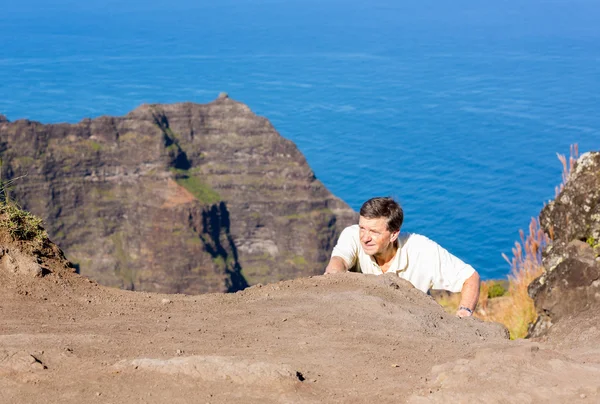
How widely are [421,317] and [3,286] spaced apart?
Result: 13.2 ft

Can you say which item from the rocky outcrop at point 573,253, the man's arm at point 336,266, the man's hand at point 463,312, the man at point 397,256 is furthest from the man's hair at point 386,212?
the rocky outcrop at point 573,253

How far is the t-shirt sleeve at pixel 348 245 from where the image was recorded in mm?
8555

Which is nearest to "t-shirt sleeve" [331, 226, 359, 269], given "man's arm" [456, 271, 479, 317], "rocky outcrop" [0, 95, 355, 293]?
"man's arm" [456, 271, 479, 317]

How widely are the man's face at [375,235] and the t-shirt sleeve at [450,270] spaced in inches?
19.3

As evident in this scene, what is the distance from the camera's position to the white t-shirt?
8.16 meters

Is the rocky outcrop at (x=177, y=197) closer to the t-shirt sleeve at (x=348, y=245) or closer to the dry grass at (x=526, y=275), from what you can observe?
the dry grass at (x=526, y=275)

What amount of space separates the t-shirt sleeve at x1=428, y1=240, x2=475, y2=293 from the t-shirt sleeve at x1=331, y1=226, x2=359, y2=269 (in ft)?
2.92

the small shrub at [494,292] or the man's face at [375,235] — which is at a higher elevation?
the man's face at [375,235]

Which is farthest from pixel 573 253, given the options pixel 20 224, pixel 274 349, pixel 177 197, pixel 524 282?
pixel 177 197

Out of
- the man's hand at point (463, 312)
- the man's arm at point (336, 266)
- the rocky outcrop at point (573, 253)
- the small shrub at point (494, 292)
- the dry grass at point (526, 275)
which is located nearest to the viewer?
the man's hand at point (463, 312)

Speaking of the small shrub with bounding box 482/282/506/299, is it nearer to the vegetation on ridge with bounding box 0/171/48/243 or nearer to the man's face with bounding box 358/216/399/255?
the man's face with bounding box 358/216/399/255

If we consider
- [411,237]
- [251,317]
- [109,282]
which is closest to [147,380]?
[251,317]

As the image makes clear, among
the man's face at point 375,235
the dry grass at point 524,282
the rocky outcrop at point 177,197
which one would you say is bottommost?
the rocky outcrop at point 177,197

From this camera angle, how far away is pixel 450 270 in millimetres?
8164
